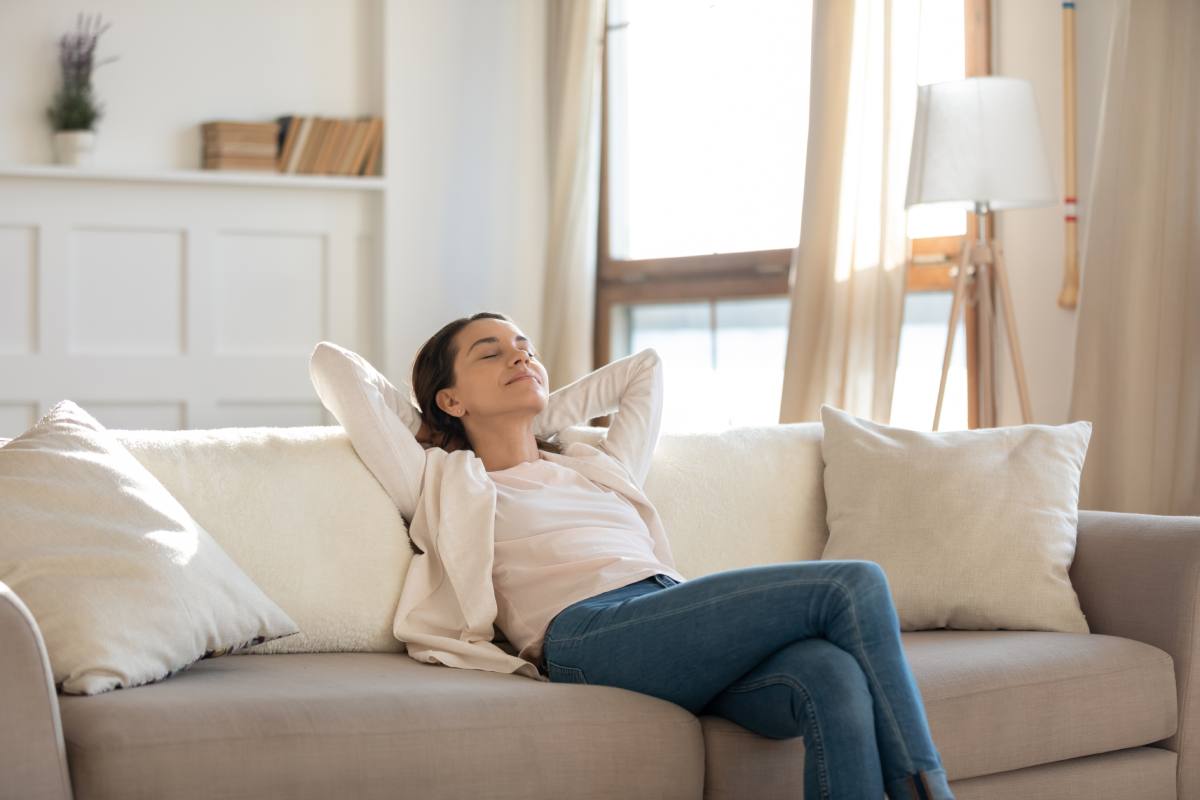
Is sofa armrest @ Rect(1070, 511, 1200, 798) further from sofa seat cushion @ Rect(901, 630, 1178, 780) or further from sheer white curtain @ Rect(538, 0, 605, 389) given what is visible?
sheer white curtain @ Rect(538, 0, 605, 389)

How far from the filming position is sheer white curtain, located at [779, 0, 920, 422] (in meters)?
3.87

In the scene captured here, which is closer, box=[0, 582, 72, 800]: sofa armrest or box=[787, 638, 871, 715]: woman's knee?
box=[0, 582, 72, 800]: sofa armrest

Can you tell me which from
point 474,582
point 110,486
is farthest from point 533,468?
point 110,486

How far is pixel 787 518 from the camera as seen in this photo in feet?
8.60

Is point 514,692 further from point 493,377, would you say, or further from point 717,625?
point 493,377

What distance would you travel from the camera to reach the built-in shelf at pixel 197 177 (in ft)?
14.7

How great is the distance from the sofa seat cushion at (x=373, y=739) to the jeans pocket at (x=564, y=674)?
56 mm

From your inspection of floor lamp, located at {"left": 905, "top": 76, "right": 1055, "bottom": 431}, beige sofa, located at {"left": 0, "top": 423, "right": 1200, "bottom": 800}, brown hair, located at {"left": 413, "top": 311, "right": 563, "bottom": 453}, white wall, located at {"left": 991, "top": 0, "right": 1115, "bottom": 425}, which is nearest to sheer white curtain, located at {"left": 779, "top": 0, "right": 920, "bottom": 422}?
white wall, located at {"left": 991, "top": 0, "right": 1115, "bottom": 425}

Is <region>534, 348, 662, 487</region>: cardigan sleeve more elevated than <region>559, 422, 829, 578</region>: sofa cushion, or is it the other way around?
<region>534, 348, 662, 487</region>: cardigan sleeve

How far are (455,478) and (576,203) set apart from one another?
9.03ft

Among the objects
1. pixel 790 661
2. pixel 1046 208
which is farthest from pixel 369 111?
pixel 790 661

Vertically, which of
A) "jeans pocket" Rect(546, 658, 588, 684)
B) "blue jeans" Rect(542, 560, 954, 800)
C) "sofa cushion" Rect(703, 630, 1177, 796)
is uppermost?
"blue jeans" Rect(542, 560, 954, 800)

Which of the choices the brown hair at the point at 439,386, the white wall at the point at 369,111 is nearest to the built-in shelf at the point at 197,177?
the white wall at the point at 369,111

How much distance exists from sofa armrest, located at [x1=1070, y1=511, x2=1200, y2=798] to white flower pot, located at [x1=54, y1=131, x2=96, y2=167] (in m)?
3.46
